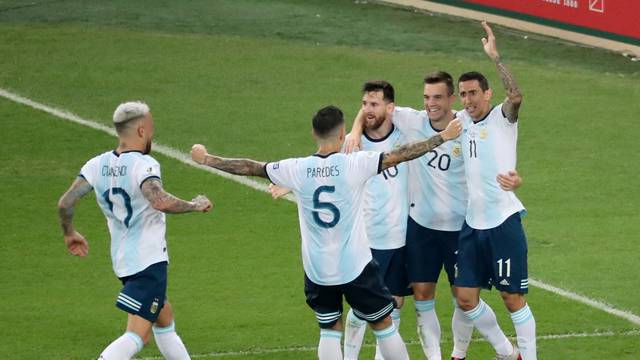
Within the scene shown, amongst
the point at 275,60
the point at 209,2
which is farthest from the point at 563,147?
the point at 209,2

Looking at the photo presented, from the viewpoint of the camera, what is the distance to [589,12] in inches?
925

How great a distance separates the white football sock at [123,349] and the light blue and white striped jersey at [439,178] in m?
2.77

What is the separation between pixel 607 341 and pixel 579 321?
615 millimetres

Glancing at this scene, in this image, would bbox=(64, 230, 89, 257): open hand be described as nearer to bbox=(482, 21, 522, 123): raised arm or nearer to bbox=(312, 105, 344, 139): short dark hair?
bbox=(312, 105, 344, 139): short dark hair

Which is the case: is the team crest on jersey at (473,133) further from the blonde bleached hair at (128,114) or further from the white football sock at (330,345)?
the blonde bleached hair at (128,114)

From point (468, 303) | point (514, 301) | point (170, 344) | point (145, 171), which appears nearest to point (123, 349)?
point (170, 344)

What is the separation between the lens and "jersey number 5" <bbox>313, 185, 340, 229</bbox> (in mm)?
10961

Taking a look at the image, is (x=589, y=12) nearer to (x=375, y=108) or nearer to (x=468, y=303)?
(x=375, y=108)

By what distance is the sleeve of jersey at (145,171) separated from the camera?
1090 cm

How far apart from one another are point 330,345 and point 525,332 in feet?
5.54

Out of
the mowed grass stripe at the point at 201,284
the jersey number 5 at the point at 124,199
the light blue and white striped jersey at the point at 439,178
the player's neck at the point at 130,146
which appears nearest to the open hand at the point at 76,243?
the jersey number 5 at the point at 124,199

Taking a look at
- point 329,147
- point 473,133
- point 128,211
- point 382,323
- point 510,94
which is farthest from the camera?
point 473,133

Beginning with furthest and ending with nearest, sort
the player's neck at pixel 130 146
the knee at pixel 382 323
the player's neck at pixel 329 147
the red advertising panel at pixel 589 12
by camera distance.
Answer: the red advertising panel at pixel 589 12
the knee at pixel 382 323
the player's neck at pixel 130 146
the player's neck at pixel 329 147

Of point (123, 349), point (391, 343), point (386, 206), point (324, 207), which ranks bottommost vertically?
point (391, 343)
